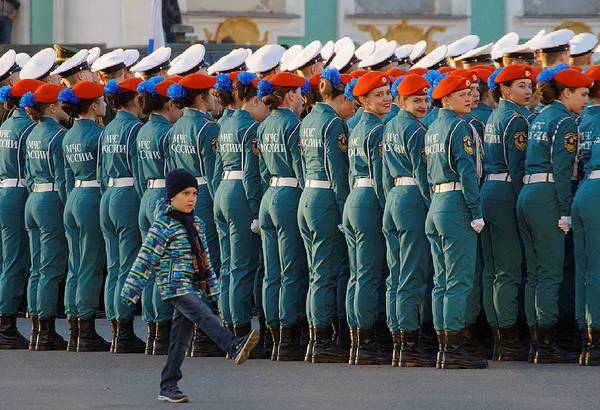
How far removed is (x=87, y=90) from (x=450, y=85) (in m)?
3.28

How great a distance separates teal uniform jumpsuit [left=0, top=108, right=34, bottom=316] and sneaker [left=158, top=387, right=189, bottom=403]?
4.24 m

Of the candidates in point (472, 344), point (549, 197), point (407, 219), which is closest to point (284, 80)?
point (407, 219)

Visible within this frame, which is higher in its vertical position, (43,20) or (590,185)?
(43,20)

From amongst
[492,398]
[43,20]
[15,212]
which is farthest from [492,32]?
[492,398]

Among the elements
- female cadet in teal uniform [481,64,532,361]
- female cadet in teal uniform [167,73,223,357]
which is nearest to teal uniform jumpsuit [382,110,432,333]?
female cadet in teal uniform [481,64,532,361]

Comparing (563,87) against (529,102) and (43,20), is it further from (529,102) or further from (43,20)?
(43,20)

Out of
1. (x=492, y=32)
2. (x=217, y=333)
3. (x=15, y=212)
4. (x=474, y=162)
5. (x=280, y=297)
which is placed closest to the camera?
(x=217, y=333)

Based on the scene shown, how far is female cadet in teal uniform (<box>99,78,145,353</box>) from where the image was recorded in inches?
703

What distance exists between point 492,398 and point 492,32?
842 inches

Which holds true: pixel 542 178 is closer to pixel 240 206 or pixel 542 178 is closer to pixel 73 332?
pixel 240 206

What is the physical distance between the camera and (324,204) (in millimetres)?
16781

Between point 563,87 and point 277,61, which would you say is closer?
point 563,87

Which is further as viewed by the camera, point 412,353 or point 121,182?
point 121,182

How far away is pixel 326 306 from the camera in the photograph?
663 inches
